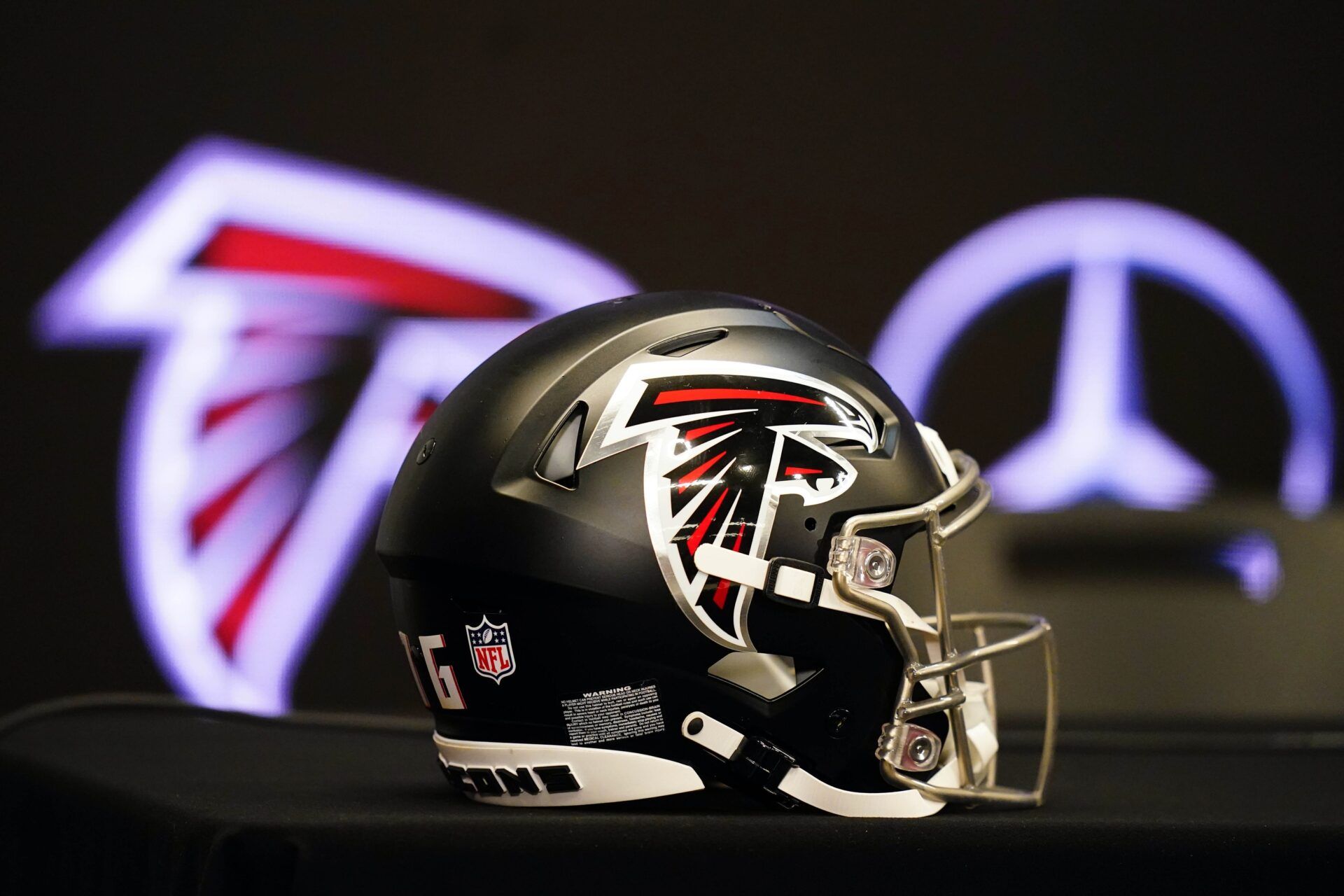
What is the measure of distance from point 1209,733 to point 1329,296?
2.86 ft

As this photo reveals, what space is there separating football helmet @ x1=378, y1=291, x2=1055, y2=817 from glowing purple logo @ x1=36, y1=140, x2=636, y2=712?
1072mm

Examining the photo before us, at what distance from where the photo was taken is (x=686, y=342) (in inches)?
35.5

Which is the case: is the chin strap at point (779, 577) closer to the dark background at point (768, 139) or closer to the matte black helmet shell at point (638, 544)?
the matte black helmet shell at point (638, 544)

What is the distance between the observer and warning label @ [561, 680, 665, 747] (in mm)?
837

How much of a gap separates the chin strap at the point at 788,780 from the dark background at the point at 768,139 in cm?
116

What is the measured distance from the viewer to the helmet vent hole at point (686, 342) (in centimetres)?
89

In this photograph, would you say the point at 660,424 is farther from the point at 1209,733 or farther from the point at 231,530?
the point at 231,530

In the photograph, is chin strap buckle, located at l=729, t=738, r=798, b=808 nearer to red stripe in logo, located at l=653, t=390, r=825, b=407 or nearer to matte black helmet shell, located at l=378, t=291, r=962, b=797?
matte black helmet shell, located at l=378, t=291, r=962, b=797

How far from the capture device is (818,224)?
1990 mm

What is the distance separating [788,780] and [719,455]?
0.22 m

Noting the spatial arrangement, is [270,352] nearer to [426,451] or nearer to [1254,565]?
[426,451]

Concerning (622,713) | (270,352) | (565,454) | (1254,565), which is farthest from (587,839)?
(270,352)

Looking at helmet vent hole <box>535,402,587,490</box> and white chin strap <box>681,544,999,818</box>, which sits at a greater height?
helmet vent hole <box>535,402,587,490</box>

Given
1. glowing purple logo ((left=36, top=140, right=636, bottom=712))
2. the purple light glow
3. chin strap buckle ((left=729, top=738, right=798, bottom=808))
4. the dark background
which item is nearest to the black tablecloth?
chin strap buckle ((left=729, top=738, right=798, bottom=808))
